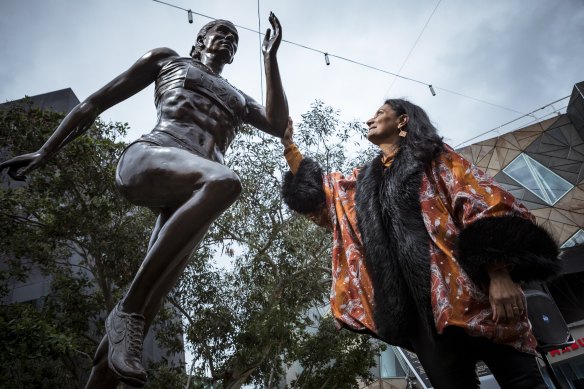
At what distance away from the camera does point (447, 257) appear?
5.33 ft

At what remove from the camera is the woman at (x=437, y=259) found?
1.46 m

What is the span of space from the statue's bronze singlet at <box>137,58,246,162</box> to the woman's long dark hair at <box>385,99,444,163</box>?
884mm

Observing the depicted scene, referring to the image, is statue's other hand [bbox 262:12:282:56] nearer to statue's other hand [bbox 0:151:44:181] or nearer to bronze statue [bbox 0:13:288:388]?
bronze statue [bbox 0:13:288:388]

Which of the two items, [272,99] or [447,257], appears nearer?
[447,257]

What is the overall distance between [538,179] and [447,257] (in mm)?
19837

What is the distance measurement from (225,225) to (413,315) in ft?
24.0

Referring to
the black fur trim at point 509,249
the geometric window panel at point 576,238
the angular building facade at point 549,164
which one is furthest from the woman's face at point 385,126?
the geometric window panel at point 576,238

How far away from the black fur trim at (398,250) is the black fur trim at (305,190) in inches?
12.6

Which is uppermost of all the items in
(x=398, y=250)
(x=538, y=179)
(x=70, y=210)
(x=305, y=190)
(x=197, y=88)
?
(x=538, y=179)

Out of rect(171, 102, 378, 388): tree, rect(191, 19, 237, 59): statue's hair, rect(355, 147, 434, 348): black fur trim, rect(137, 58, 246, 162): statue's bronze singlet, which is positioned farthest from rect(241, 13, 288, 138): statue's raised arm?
rect(171, 102, 378, 388): tree

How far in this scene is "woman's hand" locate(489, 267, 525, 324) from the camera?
4.65 feet

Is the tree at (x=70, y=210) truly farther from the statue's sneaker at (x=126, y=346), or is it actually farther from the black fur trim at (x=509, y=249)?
the black fur trim at (x=509, y=249)

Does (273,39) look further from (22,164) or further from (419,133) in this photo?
(22,164)

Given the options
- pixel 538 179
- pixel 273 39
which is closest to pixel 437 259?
pixel 273 39
